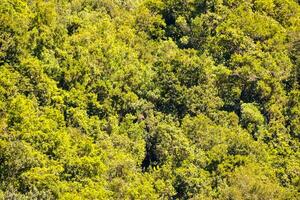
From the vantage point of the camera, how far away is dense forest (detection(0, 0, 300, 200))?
51.2 m

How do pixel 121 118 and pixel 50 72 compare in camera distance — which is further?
pixel 121 118

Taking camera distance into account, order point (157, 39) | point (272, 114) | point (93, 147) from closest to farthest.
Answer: point (93, 147) < point (272, 114) < point (157, 39)

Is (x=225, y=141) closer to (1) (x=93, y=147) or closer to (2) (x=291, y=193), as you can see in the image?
(2) (x=291, y=193)

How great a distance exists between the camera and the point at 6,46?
5612 cm

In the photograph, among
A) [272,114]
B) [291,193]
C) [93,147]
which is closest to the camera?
[93,147]

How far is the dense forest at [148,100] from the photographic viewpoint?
51.2 m

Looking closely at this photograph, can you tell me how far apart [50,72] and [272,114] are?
25234 mm

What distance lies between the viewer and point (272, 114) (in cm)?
6644

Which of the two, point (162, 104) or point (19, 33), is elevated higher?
point (19, 33)

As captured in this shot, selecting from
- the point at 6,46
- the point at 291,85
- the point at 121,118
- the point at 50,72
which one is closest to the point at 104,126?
the point at 121,118

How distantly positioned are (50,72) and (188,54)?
18.4 meters

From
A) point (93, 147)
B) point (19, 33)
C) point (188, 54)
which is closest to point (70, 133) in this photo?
point (93, 147)

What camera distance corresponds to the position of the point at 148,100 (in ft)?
211

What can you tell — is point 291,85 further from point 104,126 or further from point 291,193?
point 104,126
